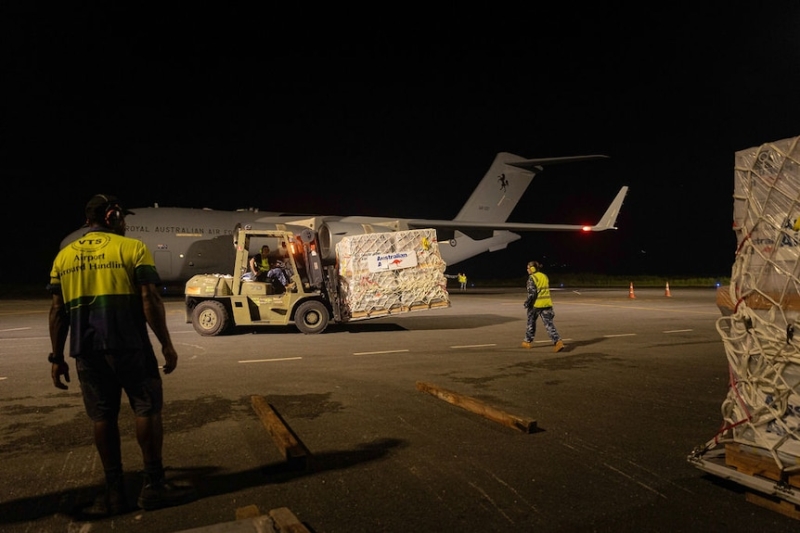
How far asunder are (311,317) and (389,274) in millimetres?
2015

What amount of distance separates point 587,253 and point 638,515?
3903 inches

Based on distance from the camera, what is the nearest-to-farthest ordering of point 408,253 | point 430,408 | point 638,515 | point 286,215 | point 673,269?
point 638,515 → point 430,408 → point 408,253 → point 286,215 → point 673,269

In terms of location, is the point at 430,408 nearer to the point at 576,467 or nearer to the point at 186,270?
the point at 576,467

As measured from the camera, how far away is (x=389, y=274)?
12797 mm

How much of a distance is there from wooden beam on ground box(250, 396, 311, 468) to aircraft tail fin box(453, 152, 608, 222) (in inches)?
917

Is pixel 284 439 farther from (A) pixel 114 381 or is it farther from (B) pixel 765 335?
(B) pixel 765 335

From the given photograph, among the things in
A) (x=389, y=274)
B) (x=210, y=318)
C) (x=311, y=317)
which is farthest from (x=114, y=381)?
(x=210, y=318)

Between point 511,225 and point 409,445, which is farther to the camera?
point 511,225

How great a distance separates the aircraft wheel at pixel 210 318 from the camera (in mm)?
12781

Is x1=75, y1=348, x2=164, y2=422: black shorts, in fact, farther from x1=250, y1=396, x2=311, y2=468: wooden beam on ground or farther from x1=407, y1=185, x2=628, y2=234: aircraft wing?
x1=407, y1=185, x2=628, y2=234: aircraft wing

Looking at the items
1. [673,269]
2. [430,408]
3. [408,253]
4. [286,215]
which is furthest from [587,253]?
[430,408]

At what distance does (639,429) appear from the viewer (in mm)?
5328

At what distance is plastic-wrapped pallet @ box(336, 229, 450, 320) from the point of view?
12.6m

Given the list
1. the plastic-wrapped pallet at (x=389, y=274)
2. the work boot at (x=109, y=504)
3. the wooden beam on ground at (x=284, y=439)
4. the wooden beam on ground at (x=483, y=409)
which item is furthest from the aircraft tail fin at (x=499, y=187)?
A: the work boot at (x=109, y=504)
